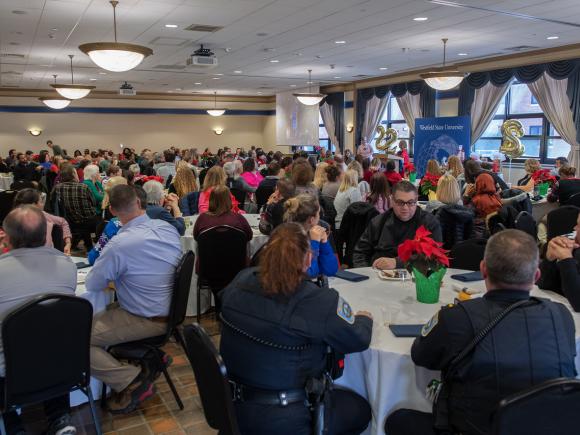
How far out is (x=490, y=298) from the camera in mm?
1756

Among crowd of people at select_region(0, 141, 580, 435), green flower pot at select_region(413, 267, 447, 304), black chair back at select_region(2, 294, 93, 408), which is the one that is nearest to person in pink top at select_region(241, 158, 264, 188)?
crowd of people at select_region(0, 141, 580, 435)

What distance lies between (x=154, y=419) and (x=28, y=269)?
A: 1236mm

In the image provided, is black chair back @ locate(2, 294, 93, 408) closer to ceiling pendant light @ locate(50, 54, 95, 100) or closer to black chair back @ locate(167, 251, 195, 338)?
black chair back @ locate(167, 251, 195, 338)

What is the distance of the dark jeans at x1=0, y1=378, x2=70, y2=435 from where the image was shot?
266cm

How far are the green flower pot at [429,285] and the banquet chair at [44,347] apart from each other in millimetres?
1615

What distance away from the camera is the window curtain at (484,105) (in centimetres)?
1150

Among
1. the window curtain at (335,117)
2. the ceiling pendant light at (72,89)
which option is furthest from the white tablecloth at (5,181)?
the window curtain at (335,117)

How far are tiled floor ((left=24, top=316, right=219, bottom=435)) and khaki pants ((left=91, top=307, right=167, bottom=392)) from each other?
225mm

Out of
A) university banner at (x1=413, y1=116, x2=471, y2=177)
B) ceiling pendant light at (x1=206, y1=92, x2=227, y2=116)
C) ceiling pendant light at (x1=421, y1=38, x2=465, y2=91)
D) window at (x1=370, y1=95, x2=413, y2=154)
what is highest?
ceiling pendant light at (x1=206, y1=92, x2=227, y2=116)

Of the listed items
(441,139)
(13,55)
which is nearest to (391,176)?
(441,139)

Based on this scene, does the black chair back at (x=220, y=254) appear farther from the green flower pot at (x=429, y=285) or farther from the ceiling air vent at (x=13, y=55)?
the ceiling air vent at (x=13, y=55)

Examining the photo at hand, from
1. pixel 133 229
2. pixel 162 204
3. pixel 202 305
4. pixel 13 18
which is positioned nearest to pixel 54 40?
pixel 13 18

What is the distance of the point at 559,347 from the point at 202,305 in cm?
366

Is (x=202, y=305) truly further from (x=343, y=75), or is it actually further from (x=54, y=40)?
(x=343, y=75)
